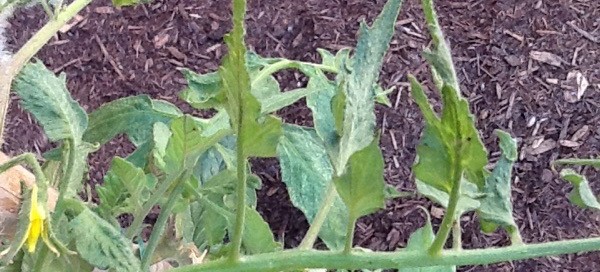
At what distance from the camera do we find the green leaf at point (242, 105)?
0.36 meters

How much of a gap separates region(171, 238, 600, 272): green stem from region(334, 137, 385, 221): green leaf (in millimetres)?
27

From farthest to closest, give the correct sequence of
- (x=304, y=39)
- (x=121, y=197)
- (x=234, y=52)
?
(x=304, y=39) → (x=121, y=197) → (x=234, y=52)

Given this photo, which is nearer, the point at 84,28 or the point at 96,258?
the point at 96,258

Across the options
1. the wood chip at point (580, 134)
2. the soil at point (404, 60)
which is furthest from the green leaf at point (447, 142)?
the wood chip at point (580, 134)

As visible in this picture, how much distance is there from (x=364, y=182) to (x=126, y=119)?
0.40m

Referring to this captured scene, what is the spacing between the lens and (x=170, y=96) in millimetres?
1448

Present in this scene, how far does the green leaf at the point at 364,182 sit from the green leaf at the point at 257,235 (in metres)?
0.18

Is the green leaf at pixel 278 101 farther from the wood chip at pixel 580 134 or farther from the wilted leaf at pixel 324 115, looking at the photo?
the wood chip at pixel 580 134

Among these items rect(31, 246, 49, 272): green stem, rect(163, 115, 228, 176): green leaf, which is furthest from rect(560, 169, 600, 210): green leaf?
rect(31, 246, 49, 272): green stem

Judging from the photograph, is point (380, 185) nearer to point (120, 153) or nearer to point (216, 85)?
point (216, 85)

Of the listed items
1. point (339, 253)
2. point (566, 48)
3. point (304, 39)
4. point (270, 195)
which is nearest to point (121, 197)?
point (339, 253)

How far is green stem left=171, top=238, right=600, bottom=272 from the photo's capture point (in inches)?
17.2

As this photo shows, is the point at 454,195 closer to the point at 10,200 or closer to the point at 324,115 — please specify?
the point at 324,115

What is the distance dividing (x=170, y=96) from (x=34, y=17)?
1.06 feet
